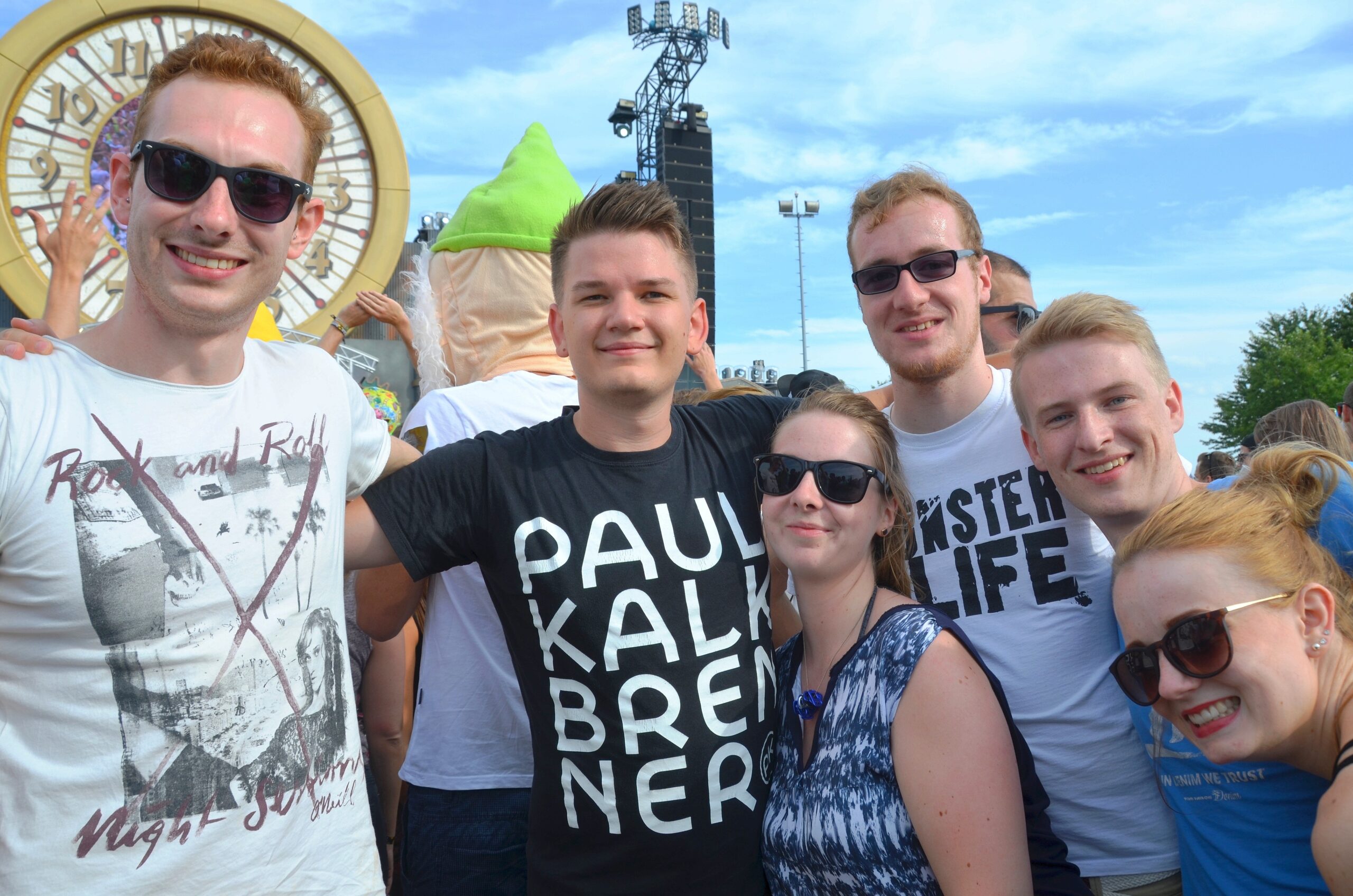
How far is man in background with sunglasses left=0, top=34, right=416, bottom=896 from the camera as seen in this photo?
4.60 feet

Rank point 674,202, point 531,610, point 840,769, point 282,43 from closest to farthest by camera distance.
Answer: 1. point 840,769
2. point 531,610
3. point 674,202
4. point 282,43

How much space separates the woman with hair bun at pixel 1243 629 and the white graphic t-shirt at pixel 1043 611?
376 millimetres

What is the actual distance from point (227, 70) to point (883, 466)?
1.67m

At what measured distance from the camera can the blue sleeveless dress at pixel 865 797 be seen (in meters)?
1.72

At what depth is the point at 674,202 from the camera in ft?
7.21

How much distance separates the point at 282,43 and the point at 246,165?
24.1ft

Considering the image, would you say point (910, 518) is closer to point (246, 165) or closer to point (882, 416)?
point (882, 416)

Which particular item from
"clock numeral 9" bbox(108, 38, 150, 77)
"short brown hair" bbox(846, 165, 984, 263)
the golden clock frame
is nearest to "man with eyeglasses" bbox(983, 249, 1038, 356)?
"short brown hair" bbox(846, 165, 984, 263)

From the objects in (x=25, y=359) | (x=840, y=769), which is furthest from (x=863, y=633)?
(x=25, y=359)

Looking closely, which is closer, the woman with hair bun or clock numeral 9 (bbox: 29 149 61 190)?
the woman with hair bun

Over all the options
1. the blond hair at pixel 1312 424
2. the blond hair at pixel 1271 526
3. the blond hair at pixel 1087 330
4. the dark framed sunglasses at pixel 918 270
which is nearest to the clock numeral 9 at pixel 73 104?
the dark framed sunglasses at pixel 918 270

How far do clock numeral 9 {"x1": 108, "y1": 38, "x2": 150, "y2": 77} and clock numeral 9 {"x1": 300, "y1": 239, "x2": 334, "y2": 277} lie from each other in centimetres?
184

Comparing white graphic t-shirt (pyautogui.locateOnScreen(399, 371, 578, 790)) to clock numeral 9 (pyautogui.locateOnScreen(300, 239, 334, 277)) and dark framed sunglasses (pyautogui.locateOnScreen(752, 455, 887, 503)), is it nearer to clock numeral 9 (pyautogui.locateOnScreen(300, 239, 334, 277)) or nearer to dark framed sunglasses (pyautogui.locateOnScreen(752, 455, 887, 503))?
dark framed sunglasses (pyautogui.locateOnScreen(752, 455, 887, 503))

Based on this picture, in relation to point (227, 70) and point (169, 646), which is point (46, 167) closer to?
point (227, 70)
